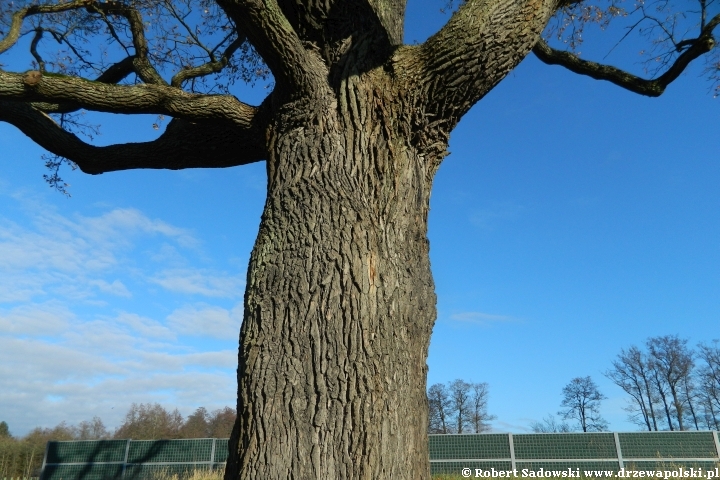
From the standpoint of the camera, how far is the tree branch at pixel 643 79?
6059 millimetres

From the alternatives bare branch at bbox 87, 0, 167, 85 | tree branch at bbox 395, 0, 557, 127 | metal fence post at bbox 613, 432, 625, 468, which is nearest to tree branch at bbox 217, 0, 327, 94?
tree branch at bbox 395, 0, 557, 127

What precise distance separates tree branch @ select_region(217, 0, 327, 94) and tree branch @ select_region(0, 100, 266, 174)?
75 cm

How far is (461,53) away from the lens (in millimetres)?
3682

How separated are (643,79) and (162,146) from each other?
5.43m

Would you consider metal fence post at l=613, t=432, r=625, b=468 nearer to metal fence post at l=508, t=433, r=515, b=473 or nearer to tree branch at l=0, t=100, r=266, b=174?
metal fence post at l=508, t=433, r=515, b=473

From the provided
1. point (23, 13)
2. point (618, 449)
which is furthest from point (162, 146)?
point (618, 449)

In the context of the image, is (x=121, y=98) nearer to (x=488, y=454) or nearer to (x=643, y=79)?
(x=643, y=79)

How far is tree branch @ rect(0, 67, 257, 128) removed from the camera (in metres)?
3.98

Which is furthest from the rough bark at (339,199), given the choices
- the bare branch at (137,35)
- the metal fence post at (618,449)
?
the metal fence post at (618,449)

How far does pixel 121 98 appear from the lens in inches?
164

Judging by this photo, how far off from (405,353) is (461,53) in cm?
216

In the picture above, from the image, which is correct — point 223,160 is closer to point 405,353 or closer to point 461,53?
point 461,53

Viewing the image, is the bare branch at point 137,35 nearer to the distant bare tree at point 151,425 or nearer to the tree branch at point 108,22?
the tree branch at point 108,22

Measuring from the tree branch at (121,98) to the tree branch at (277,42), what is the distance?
668 mm
